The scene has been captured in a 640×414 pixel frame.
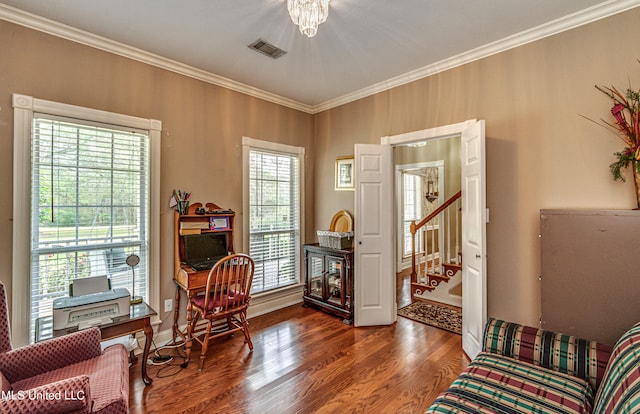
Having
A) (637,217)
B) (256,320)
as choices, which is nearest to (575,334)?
(637,217)

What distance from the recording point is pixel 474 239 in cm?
259

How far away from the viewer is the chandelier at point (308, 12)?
71.4 inches

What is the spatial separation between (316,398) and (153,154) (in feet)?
8.51

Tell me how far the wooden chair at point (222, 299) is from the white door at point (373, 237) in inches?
49.7

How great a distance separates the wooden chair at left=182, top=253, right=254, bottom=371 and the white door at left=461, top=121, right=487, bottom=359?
1991 millimetres

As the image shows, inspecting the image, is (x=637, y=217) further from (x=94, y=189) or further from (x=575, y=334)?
(x=94, y=189)

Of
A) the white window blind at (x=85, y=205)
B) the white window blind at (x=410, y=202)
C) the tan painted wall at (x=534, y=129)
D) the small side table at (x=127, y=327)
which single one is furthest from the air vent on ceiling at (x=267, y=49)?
the white window blind at (x=410, y=202)

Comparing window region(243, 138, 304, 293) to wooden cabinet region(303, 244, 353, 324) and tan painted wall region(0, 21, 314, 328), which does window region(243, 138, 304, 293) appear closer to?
tan painted wall region(0, 21, 314, 328)

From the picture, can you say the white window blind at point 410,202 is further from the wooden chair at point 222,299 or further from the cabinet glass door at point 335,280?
the wooden chair at point 222,299

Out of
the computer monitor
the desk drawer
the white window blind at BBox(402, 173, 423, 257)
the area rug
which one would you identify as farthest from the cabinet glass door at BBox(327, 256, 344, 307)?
the white window blind at BBox(402, 173, 423, 257)

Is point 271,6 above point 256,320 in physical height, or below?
above

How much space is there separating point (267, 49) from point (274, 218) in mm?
2025

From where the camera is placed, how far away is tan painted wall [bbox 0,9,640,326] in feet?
7.33

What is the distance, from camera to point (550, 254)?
7.43 ft
